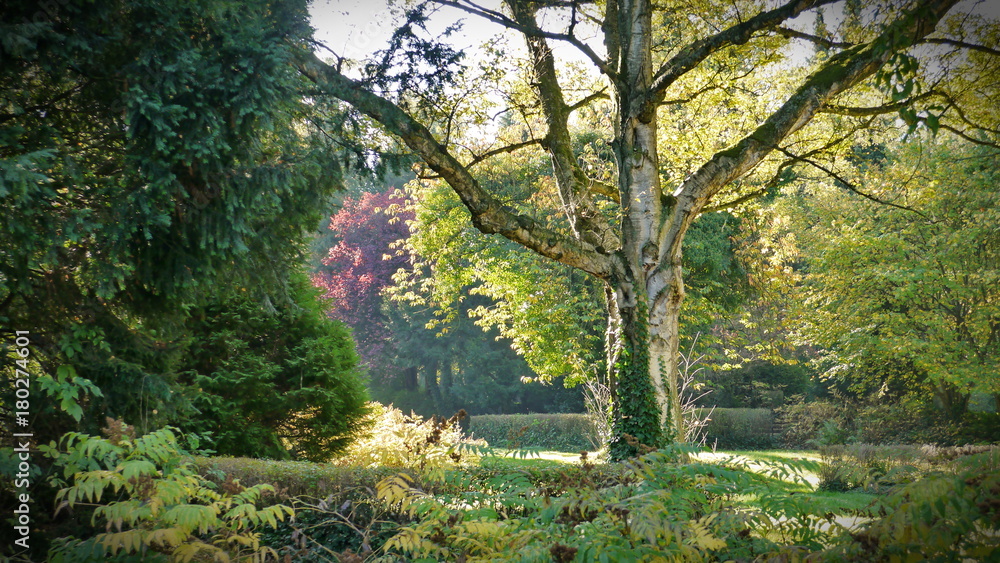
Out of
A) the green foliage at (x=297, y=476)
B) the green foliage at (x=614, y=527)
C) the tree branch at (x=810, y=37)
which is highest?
the tree branch at (x=810, y=37)

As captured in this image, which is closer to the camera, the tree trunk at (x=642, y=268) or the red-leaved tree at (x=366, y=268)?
the tree trunk at (x=642, y=268)

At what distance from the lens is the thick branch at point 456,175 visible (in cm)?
734

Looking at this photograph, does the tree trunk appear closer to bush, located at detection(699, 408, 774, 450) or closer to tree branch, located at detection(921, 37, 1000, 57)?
tree branch, located at detection(921, 37, 1000, 57)

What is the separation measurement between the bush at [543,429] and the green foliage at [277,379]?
12095 mm

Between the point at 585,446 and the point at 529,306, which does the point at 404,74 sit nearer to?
the point at 529,306

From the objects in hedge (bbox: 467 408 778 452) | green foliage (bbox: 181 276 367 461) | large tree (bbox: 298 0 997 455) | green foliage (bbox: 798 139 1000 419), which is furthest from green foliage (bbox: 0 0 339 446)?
hedge (bbox: 467 408 778 452)

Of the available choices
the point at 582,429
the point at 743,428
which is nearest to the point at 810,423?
the point at 743,428

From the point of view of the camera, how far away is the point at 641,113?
9164 mm

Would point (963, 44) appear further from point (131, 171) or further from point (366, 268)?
point (366, 268)

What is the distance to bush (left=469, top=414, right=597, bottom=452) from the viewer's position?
22325 millimetres

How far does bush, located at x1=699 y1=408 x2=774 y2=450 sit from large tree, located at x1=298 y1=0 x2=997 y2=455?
12.0 metres

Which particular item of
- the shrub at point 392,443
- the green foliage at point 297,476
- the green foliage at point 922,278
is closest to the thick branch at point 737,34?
the shrub at point 392,443

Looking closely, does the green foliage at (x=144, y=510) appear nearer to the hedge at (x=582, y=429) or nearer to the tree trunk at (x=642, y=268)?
the tree trunk at (x=642, y=268)

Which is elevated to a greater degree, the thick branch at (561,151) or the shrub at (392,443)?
the thick branch at (561,151)
